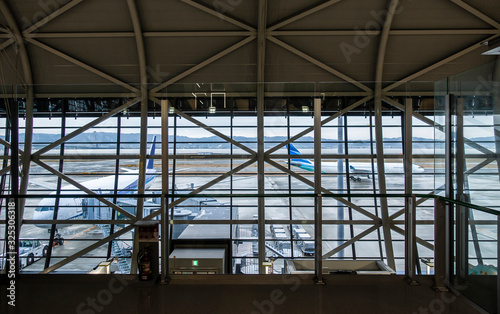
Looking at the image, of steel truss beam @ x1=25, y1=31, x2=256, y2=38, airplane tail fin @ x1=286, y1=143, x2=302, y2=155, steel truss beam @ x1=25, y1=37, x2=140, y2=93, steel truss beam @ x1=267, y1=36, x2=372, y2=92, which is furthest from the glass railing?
steel truss beam @ x1=25, y1=37, x2=140, y2=93

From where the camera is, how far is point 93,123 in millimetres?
7891

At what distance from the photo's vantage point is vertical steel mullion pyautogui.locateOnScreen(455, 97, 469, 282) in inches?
92.4

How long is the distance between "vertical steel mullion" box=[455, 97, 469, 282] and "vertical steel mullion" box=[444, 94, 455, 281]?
0.15 feet

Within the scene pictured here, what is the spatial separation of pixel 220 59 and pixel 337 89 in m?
3.49

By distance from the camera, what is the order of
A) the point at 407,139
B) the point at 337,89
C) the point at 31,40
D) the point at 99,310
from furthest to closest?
the point at 31,40
the point at 337,89
the point at 407,139
the point at 99,310

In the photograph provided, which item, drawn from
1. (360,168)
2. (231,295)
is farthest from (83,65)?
(360,168)

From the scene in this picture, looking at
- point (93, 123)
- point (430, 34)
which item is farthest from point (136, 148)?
point (430, 34)

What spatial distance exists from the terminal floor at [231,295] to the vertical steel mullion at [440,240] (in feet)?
0.37

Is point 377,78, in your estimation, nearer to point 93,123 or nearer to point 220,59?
point 220,59

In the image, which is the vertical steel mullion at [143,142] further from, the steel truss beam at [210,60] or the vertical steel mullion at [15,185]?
the vertical steel mullion at [15,185]

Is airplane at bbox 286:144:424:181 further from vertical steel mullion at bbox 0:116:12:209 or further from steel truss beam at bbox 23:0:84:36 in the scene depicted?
steel truss beam at bbox 23:0:84:36

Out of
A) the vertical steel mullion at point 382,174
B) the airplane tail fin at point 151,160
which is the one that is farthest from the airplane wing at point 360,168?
the airplane tail fin at point 151,160

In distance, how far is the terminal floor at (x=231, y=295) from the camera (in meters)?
2.16

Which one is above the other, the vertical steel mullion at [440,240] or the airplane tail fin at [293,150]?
the airplane tail fin at [293,150]
